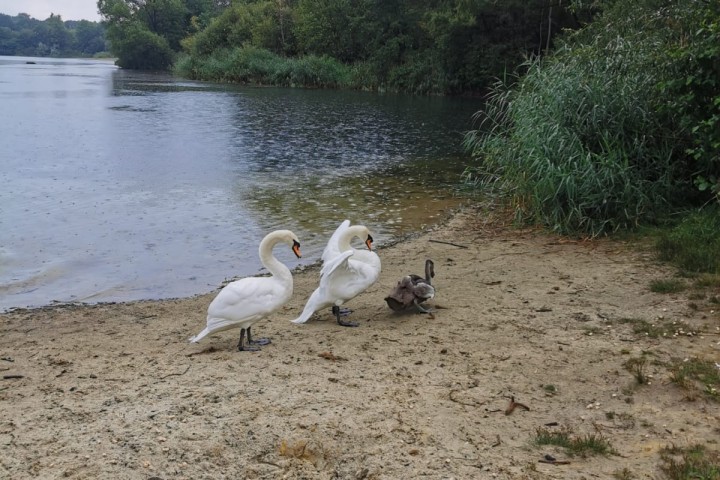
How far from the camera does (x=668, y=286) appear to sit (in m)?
6.58

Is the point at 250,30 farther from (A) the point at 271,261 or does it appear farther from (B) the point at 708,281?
(B) the point at 708,281

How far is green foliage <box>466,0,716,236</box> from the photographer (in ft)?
29.5

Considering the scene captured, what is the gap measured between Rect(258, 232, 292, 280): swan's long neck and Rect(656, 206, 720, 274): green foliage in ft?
14.1

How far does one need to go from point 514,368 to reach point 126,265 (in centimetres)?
608

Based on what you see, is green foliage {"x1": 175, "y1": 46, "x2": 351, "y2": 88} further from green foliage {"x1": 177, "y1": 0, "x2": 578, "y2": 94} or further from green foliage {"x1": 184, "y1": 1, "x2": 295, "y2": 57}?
green foliage {"x1": 184, "y1": 1, "x2": 295, "y2": 57}

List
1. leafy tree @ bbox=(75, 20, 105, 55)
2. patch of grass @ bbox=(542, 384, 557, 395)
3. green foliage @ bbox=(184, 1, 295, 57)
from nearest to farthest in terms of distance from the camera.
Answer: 1. patch of grass @ bbox=(542, 384, 557, 395)
2. green foliage @ bbox=(184, 1, 295, 57)
3. leafy tree @ bbox=(75, 20, 105, 55)

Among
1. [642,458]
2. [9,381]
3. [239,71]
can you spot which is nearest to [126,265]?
[9,381]

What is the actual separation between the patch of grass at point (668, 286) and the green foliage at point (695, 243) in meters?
0.44

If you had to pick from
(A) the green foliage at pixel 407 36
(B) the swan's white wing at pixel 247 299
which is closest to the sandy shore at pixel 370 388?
(B) the swan's white wing at pixel 247 299

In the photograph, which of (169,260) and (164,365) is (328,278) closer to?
(164,365)

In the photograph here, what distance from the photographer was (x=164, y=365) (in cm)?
534

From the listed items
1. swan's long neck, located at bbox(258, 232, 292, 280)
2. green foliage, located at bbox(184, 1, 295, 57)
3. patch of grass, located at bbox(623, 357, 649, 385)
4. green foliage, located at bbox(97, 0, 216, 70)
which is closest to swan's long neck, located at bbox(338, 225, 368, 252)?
swan's long neck, located at bbox(258, 232, 292, 280)

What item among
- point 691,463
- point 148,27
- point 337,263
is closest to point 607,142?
point 337,263

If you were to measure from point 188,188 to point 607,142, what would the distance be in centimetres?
898
